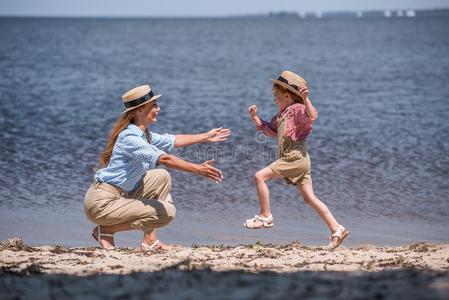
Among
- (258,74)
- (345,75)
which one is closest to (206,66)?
(258,74)

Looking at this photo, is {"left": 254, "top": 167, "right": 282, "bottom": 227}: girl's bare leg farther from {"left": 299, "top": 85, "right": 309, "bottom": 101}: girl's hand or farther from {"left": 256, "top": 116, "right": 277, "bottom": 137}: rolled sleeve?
{"left": 299, "top": 85, "right": 309, "bottom": 101}: girl's hand

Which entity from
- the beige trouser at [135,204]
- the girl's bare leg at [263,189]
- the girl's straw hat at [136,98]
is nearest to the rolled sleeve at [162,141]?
the beige trouser at [135,204]

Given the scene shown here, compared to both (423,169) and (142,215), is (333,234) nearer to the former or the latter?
(142,215)

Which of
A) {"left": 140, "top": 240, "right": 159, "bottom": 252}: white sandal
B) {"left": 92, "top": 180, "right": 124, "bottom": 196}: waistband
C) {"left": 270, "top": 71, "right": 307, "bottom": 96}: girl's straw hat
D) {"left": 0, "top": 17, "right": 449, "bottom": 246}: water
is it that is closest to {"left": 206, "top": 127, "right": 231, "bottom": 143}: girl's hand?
{"left": 270, "top": 71, "right": 307, "bottom": 96}: girl's straw hat

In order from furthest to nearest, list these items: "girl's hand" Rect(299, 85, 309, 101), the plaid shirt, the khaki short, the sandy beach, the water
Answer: the water, the khaki short, "girl's hand" Rect(299, 85, 309, 101), the plaid shirt, the sandy beach

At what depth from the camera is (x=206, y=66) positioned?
134 ft

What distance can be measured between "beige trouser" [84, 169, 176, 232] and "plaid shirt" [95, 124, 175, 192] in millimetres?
82

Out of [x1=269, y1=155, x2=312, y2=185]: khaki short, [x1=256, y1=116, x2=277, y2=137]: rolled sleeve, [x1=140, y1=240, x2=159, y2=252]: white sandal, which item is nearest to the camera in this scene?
[x1=140, y1=240, x2=159, y2=252]: white sandal

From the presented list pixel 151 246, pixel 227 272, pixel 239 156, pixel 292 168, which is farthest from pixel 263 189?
pixel 239 156

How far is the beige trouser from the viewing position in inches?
290

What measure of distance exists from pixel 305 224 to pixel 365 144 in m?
5.79

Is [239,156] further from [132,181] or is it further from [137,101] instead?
[137,101]

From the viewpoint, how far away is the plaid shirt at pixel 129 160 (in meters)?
7.16

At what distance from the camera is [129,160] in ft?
24.1
